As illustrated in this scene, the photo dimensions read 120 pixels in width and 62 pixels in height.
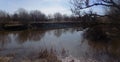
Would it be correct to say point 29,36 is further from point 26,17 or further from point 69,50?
Result: point 26,17

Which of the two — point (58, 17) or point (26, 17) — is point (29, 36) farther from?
point (58, 17)

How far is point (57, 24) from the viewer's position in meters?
63.0

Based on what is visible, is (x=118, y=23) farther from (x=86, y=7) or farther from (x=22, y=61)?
(x=22, y=61)

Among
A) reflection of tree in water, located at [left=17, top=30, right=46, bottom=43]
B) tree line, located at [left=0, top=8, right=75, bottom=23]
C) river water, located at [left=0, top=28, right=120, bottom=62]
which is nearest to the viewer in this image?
river water, located at [left=0, top=28, right=120, bottom=62]

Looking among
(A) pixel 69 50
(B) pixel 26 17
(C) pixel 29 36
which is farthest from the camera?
(B) pixel 26 17

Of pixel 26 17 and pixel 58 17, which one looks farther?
pixel 58 17

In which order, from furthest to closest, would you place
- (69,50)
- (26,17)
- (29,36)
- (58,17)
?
(58,17) < (26,17) < (29,36) < (69,50)

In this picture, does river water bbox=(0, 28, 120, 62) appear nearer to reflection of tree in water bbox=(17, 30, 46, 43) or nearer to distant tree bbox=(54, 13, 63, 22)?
reflection of tree in water bbox=(17, 30, 46, 43)

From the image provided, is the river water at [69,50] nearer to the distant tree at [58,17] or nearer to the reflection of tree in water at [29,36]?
the reflection of tree in water at [29,36]

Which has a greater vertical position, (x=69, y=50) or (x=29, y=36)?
(x=69, y=50)

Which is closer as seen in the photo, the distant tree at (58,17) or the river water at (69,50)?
the river water at (69,50)

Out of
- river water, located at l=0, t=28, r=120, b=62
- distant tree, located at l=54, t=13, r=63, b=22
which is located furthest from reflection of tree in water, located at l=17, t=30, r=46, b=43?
distant tree, located at l=54, t=13, r=63, b=22

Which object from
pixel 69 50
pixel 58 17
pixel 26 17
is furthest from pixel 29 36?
pixel 58 17

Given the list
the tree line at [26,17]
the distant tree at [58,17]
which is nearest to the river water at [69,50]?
the tree line at [26,17]
